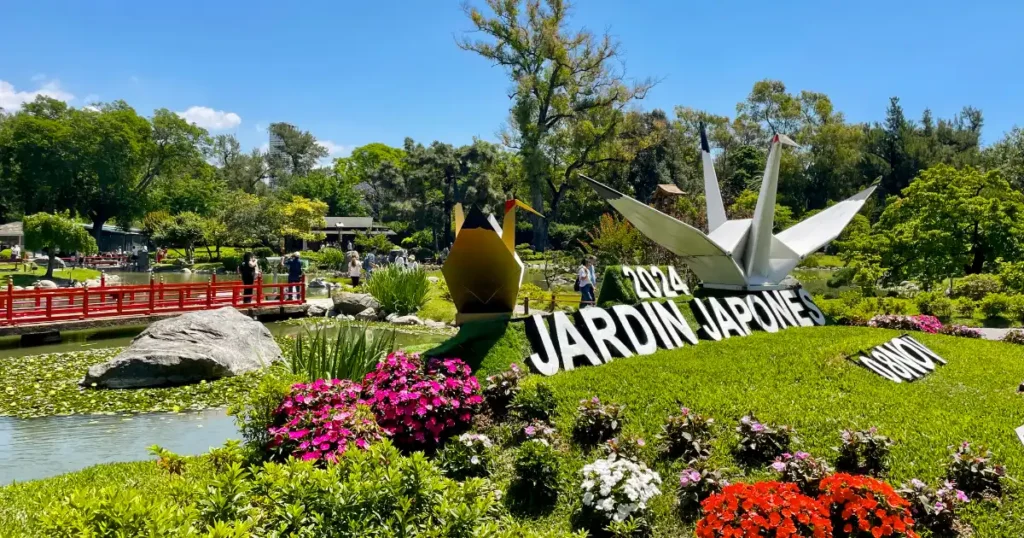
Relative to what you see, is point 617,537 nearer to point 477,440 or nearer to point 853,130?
point 477,440

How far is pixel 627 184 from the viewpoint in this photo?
42812 mm

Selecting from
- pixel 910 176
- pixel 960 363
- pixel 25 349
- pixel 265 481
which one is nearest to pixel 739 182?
pixel 910 176

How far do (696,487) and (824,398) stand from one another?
2360 mm

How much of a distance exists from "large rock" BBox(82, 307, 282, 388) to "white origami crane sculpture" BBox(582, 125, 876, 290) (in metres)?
6.45

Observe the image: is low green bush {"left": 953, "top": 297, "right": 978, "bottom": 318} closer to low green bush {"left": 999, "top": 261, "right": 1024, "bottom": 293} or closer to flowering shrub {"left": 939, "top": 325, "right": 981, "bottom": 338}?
low green bush {"left": 999, "top": 261, "right": 1024, "bottom": 293}

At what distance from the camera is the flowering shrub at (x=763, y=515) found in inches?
129

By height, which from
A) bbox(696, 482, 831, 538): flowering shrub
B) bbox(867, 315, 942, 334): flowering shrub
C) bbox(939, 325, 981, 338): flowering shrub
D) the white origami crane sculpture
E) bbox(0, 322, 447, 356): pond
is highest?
the white origami crane sculpture

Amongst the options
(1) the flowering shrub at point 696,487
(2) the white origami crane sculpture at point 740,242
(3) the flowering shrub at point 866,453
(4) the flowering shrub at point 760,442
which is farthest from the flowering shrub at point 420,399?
(2) the white origami crane sculpture at point 740,242

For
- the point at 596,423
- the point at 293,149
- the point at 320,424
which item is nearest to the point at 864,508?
the point at 596,423

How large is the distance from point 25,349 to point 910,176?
49.9 metres

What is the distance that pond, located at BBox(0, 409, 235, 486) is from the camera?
591cm

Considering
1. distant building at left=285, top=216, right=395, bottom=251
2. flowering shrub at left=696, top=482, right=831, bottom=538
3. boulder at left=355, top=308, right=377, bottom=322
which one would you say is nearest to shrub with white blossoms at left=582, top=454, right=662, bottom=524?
flowering shrub at left=696, top=482, right=831, bottom=538

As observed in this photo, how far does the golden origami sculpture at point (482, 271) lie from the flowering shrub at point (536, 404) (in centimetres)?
218

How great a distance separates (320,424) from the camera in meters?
4.93
